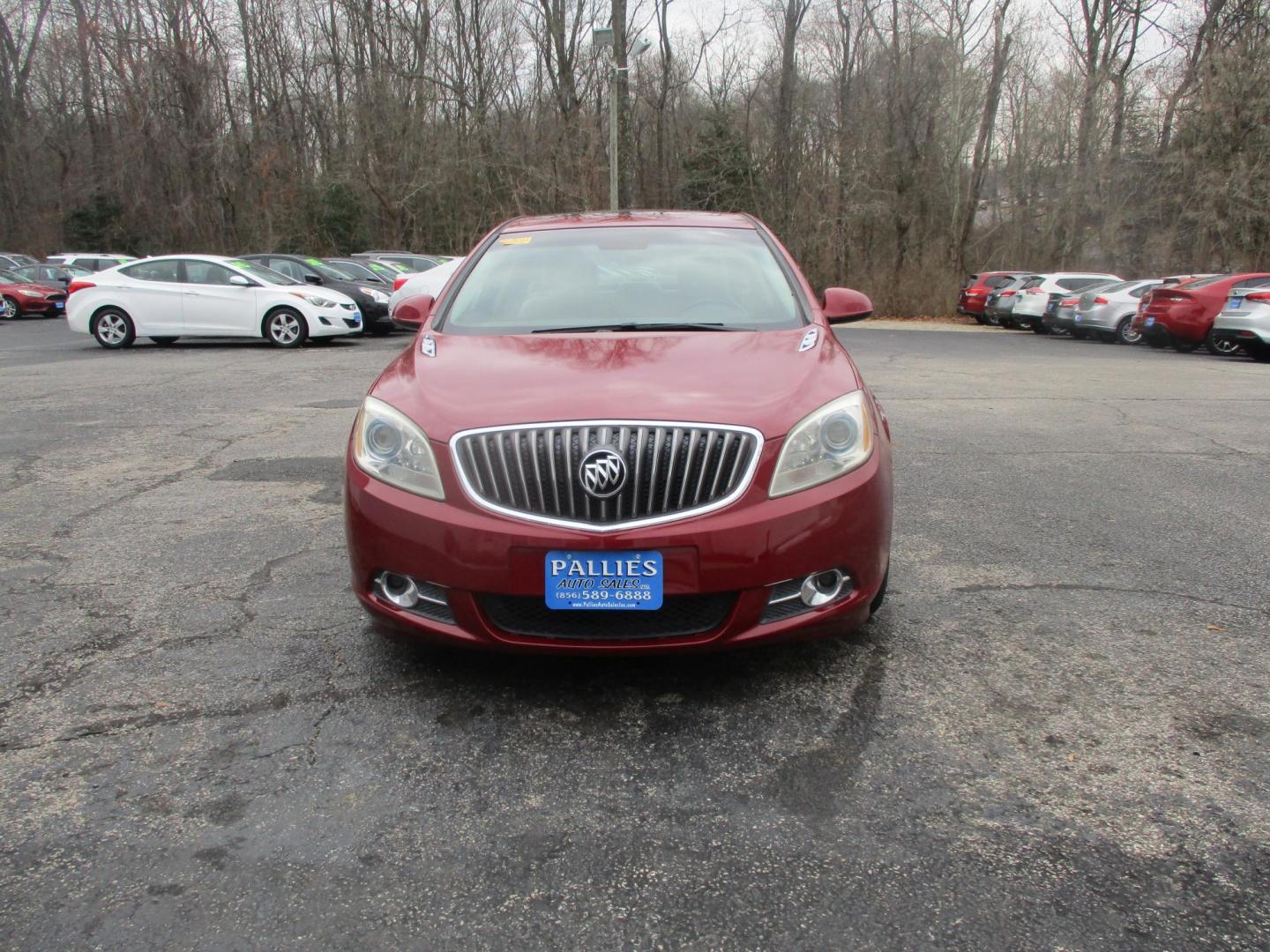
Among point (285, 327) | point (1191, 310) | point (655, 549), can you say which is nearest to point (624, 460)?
point (655, 549)

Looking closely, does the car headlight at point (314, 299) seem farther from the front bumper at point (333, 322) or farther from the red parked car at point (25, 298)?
the red parked car at point (25, 298)

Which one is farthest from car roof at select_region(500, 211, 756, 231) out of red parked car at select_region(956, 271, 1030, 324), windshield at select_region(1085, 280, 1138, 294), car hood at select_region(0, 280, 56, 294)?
car hood at select_region(0, 280, 56, 294)

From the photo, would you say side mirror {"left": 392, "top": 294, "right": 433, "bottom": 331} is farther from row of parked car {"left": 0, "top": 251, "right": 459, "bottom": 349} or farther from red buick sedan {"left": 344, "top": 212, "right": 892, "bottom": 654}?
row of parked car {"left": 0, "top": 251, "right": 459, "bottom": 349}

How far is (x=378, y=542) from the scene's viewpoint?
9.92 feet

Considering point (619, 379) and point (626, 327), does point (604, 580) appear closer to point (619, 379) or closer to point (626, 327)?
point (619, 379)

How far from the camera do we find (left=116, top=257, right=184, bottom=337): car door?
15500 millimetres

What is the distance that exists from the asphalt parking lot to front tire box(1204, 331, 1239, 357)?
44.5 ft

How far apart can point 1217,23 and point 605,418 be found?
1325 inches

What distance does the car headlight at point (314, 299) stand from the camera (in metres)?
15.9

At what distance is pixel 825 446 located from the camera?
306cm

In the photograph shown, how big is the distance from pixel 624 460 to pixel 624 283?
164 centimetres

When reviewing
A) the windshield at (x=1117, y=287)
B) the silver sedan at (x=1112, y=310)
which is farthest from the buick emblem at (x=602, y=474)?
the windshield at (x=1117, y=287)

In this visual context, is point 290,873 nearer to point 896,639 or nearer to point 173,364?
point 896,639

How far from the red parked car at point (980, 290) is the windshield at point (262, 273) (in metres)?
18.0
